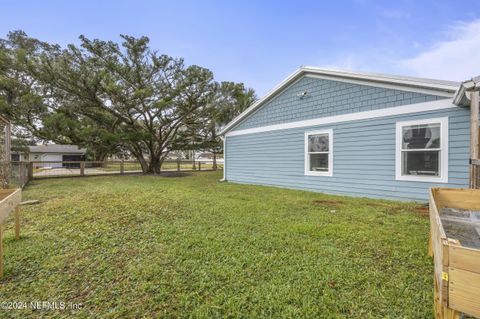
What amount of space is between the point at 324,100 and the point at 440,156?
3.34m

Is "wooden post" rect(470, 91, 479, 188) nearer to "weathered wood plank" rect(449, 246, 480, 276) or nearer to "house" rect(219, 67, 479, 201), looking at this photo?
"house" rect(219, 67, 479, 201)

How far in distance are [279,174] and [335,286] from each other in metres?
6.67

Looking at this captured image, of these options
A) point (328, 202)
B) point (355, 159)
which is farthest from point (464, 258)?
point (355, 159)

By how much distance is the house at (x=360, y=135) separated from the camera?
17.0ft

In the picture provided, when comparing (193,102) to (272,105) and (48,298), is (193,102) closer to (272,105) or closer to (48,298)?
(272,105)

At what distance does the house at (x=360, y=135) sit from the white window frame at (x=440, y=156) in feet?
0.06

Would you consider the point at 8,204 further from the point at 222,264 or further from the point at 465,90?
the point at 465,90

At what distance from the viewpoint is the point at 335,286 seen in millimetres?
2170

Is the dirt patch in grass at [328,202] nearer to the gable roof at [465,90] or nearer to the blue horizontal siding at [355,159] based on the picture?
the blue horizontal siding at [355,159]

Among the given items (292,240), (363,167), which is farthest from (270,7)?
(292,240)

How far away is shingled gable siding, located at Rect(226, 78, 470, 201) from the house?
21mm

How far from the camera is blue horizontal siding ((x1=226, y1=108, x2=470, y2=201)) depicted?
5.07 meters

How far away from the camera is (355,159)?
679 centimetres

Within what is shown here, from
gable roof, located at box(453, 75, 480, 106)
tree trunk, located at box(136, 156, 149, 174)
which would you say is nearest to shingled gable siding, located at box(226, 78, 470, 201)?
gable roof, located at box(453, 75, 480, 106)
